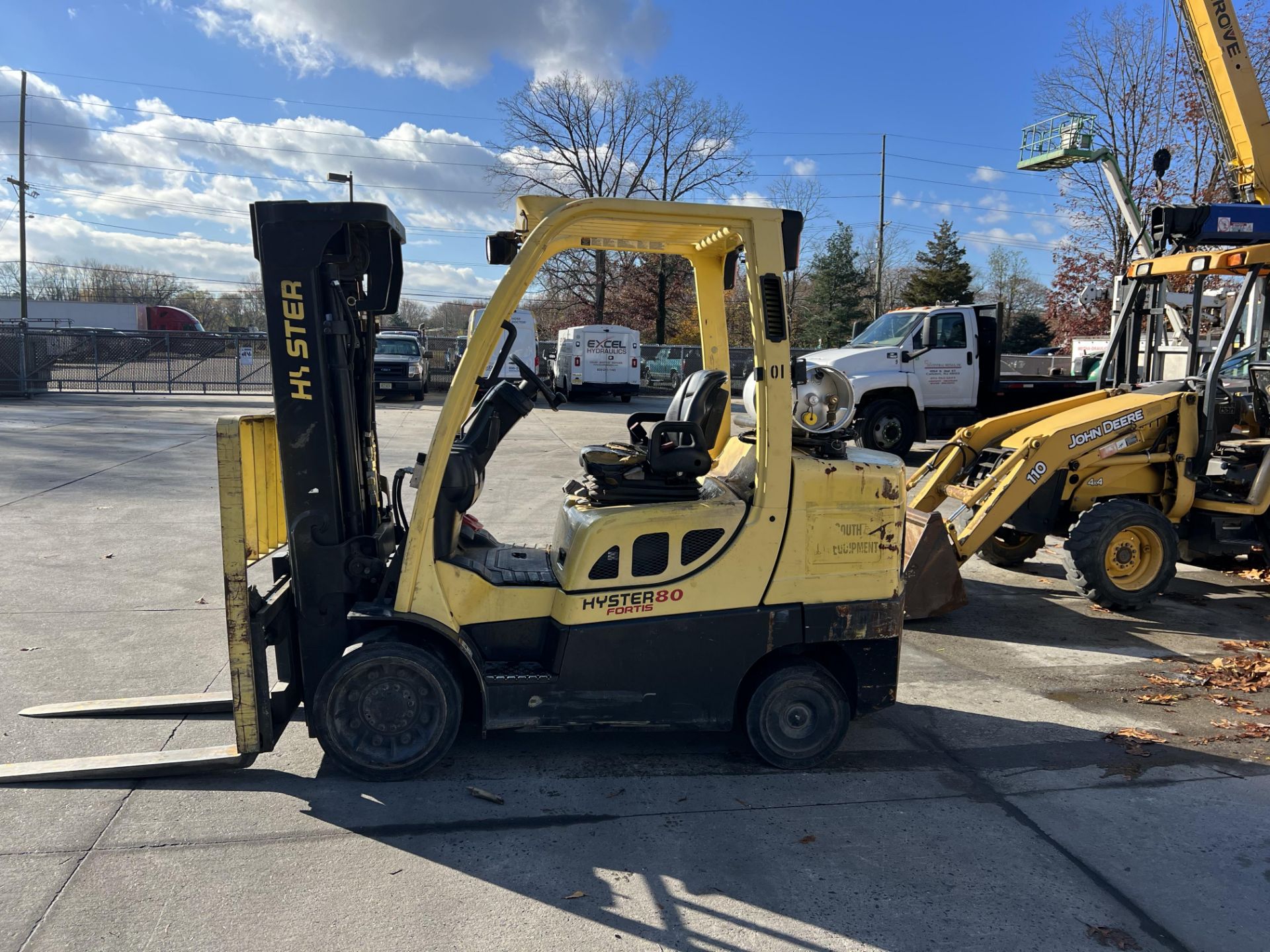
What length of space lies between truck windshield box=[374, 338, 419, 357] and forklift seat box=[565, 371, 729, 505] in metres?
24.4

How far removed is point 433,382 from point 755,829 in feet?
104

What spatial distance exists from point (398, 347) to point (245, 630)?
83.0 feet

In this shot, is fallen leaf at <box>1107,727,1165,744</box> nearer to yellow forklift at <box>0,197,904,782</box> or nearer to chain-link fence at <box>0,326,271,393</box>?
yellow forklift at <box>0,197,904,782</box>

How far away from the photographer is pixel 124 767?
4039mm

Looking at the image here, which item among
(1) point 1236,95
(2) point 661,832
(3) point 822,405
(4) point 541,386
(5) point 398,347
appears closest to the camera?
(2) point 661,832

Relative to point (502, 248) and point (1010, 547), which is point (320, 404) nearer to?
point (502, 248)

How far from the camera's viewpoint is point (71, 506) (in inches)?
396

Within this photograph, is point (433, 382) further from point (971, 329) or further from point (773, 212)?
point (773, 212)

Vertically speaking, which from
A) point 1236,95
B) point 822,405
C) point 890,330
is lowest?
point 822,405

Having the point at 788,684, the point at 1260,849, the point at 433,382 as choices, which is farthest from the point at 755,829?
the point at 433,382

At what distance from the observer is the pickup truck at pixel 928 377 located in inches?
596

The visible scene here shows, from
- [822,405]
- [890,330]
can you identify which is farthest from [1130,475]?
[890,330]

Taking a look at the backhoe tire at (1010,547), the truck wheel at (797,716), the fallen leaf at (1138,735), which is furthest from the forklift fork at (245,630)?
the backhoe tire at (1010,547)

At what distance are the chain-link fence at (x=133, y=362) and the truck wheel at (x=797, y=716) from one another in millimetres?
21472
